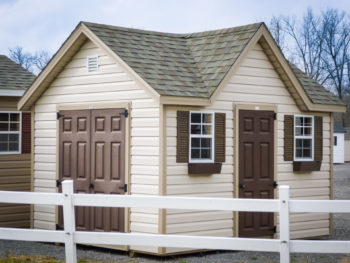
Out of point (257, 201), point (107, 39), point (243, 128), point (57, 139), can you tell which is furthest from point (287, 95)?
point (257, 201)

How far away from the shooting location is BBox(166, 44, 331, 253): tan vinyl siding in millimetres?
12844

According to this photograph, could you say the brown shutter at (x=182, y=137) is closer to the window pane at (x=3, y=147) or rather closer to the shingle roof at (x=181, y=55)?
the shingle roof at (x=181, y=55)

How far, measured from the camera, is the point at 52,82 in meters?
15.1

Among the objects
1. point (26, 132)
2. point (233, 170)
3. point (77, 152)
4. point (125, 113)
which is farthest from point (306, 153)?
point (26, 132)

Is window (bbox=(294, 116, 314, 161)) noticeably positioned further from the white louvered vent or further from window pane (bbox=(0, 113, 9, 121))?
window pane (bbox=(0, 113, 9, 121))

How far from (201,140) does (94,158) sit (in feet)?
7.38

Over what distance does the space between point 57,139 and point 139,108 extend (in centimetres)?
270

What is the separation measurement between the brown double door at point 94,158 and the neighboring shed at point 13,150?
2553mm

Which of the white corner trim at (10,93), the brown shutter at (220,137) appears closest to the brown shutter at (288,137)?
the brown shutter at (220,137)

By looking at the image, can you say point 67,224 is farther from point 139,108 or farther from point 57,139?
point 57,139

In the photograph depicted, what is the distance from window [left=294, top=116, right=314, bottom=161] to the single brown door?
4.02 metres

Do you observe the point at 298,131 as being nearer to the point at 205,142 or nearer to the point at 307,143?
the point at 307,143

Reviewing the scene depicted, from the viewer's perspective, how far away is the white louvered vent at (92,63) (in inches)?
556

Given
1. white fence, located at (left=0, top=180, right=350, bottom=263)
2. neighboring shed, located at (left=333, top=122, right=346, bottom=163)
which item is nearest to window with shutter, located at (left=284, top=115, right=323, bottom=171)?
white fence, located at (left=0, top=180, right=350, bottom=263)
